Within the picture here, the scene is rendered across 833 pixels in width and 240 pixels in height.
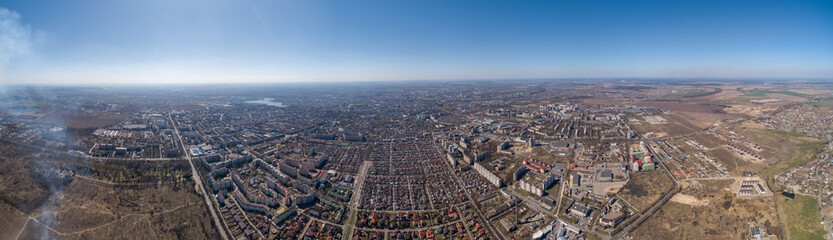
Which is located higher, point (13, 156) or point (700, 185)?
point (13, 156)

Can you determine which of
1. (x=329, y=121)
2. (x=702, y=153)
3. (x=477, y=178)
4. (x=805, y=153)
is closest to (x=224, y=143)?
(x=329, y=121)

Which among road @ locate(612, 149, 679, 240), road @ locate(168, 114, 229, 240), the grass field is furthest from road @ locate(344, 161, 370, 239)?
the grass field

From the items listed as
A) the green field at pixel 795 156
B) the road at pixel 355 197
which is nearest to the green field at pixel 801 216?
the green field at pixel 795 156

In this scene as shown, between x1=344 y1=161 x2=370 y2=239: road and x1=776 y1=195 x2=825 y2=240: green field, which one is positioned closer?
x1=776 y1=195 x2=825 y2=240: green field

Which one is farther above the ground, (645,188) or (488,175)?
(488,175)

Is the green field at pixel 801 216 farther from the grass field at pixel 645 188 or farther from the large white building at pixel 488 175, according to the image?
the large white building at pixel 488 175

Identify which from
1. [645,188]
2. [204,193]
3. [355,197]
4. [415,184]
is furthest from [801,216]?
[204,193]

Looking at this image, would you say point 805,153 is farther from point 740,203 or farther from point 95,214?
point 95,214

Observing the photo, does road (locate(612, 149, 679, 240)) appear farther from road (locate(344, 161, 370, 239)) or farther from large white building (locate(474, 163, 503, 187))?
road (locate(344, 161, 370, 239))

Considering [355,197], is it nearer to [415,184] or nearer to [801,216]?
[415,184]
